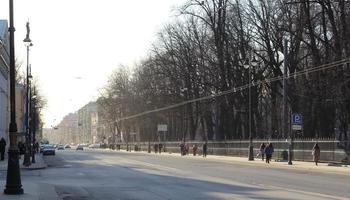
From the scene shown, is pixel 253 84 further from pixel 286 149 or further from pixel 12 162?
pixel 12 162

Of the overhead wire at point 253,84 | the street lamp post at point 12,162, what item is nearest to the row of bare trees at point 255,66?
the overhead wire at point 253,84

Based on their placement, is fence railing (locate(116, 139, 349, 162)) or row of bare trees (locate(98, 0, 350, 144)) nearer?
fence railing (locate(116, 139, 349, 162))

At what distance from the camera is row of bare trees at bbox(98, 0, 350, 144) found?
54.1 m

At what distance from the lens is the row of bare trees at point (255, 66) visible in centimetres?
5405

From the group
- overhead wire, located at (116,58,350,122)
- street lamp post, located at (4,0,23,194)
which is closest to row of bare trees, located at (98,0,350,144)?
overhead wire, located at (116,58,350,122)

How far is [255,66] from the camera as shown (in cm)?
7069

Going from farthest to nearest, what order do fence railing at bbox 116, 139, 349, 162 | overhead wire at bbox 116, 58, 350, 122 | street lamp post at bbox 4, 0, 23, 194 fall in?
overhead wire at bbox 116, 58, 350, 122 < fence railing at bbox 116, 139, 349, 162 < street lamp post at bbox 4, 0, 23, 194

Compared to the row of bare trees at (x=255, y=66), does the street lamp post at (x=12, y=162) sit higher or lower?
lower

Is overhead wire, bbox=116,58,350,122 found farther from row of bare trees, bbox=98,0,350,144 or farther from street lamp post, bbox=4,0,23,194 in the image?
street lamp post, bbox=4,0,23,194

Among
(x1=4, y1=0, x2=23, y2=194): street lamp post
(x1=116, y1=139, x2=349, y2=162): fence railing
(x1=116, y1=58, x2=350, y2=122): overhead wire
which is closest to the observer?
(x1=4, y1=0, x2=23, y2=194): street lamp post

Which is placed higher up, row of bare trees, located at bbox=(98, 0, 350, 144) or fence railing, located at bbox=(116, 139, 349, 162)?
row of bare trees, located at bbox=(98, 0, 350, 144)

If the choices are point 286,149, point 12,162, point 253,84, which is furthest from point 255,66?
point 12,162

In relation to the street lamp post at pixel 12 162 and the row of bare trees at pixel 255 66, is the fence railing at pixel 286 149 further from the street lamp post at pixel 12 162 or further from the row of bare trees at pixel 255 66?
the street lamp post at pixel 12 162

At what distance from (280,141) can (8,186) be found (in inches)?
1584
